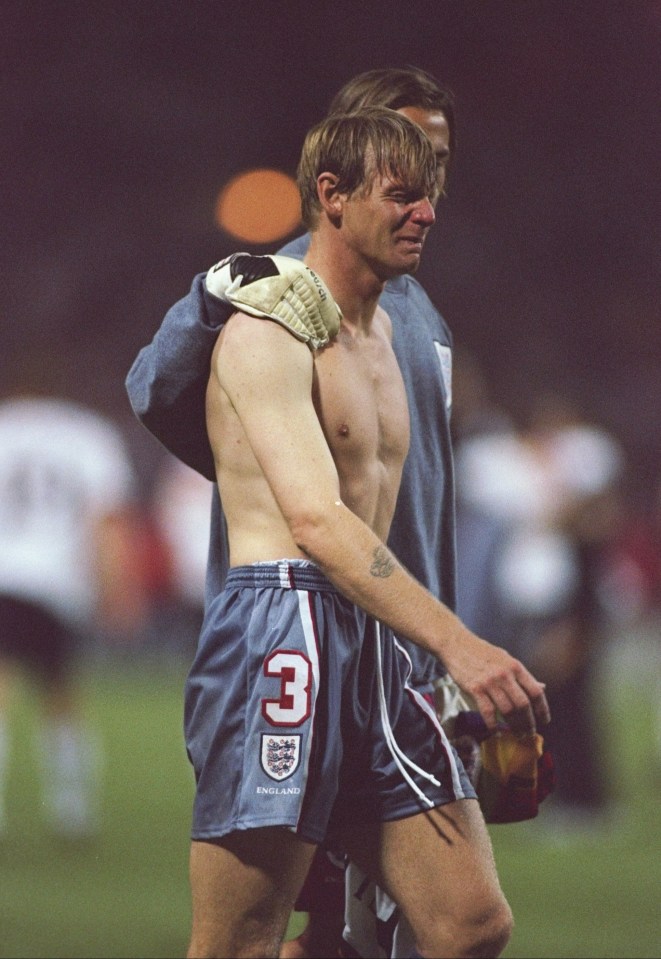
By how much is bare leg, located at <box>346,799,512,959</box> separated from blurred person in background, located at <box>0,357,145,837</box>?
418cm

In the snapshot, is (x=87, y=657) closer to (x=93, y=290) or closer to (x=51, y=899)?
(x=93, y=290)

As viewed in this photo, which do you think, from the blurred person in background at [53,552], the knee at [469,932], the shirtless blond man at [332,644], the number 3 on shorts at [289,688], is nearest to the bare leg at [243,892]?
the shirtless blond man at [332,644]

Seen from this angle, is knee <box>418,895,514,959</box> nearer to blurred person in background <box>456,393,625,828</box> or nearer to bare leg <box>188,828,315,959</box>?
bare leg <box>188,828,315,959</box>

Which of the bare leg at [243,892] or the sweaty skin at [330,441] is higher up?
the sweaty skin at [330,441]

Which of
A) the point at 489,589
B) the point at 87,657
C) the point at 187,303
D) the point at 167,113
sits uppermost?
the point at 167,113

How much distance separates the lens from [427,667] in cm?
385

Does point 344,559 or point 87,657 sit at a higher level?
point 344,559

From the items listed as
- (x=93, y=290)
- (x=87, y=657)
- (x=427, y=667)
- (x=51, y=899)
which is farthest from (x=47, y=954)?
(x=93, y=290)

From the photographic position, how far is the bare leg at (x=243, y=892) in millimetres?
3150

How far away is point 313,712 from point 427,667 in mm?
685

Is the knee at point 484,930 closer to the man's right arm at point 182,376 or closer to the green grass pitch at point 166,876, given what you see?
the man's right arm at point 182,376

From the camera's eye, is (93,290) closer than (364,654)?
No

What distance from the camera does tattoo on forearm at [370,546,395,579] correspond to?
307cm

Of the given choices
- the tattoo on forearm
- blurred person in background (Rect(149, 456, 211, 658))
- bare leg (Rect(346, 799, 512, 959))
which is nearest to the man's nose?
the tattoo on forearm
